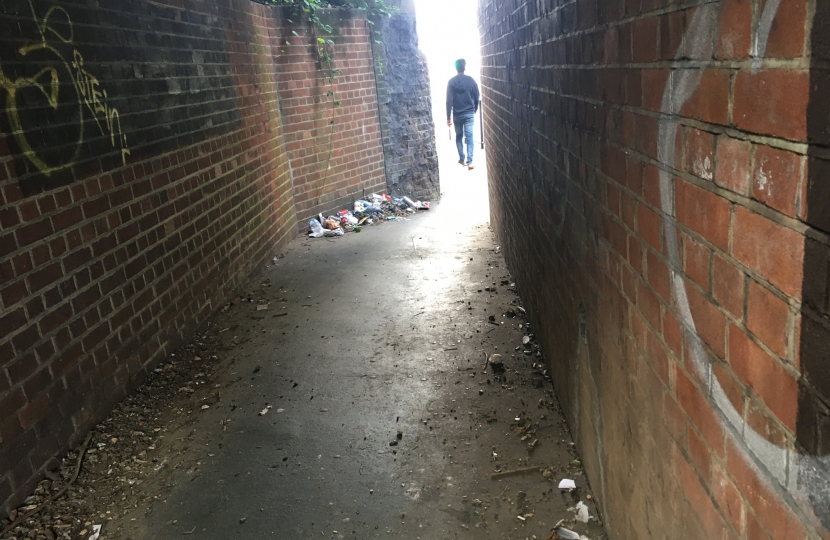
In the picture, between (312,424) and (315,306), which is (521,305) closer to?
(315,306)

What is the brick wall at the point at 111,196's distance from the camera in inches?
112

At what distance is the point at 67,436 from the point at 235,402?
0.87 m

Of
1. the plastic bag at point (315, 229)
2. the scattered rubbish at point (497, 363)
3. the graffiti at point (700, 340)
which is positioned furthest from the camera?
the plastic bag at point (315, 229)

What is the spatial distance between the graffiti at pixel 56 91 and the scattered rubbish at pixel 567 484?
2899 millimetres

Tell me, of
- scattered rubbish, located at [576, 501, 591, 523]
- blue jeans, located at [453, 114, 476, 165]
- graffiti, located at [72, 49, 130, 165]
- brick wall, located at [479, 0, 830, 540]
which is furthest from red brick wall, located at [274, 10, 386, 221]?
scattered rubbish, located at [576, 501, 591, 523]

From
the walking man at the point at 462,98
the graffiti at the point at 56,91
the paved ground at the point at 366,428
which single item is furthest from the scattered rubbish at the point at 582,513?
the walking man at the point at 462,98

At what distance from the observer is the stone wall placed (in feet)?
29.4

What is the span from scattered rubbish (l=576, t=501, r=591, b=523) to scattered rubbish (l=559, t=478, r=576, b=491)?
0.10m

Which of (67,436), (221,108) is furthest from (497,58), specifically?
(67,436)

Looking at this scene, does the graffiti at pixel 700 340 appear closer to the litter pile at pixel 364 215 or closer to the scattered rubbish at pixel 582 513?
the scattered rubbish at pixel 582 513

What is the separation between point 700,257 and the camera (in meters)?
1.27

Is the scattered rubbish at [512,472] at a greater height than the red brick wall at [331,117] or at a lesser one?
lesser

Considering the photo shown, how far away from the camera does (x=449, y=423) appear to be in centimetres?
322

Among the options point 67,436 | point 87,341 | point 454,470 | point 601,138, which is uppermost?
point 601,138
